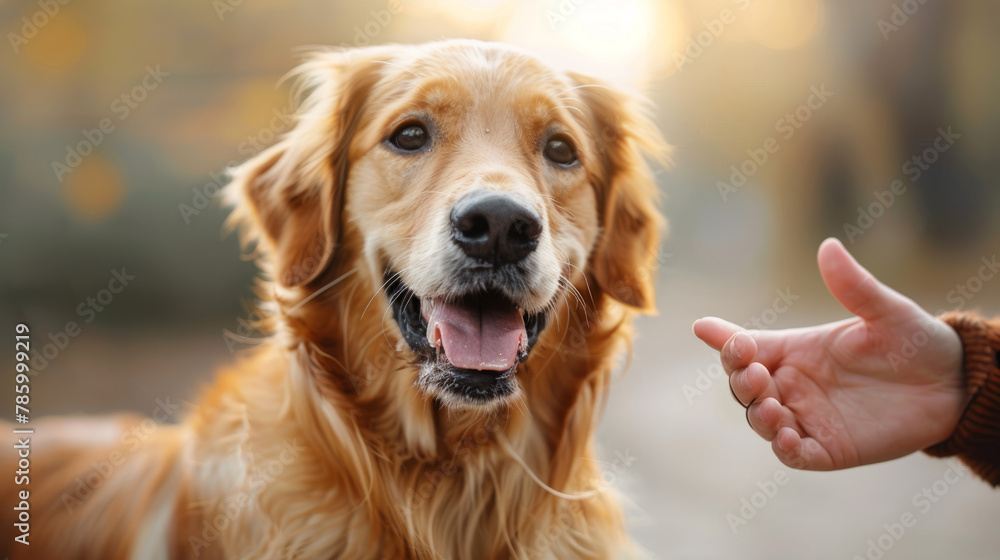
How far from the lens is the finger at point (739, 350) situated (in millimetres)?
1118

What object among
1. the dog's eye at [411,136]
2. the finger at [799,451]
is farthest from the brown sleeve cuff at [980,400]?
the dog's eye at [411,136]

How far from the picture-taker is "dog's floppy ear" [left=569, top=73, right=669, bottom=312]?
1.67 meters

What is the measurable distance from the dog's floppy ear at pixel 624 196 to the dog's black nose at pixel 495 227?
18.4 inches

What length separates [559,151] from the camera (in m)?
1.57

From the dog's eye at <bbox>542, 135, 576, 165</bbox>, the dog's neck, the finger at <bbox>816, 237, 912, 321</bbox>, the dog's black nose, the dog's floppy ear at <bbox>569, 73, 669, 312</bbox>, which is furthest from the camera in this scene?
the dog's floppy ear at <bbox>569, 73, 669, 312</bbox>

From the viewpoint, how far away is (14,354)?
1.85 metres

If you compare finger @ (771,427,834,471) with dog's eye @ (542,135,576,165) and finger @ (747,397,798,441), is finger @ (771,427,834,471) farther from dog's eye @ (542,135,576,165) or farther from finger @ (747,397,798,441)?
dog's eye @ (542,135,576,165)

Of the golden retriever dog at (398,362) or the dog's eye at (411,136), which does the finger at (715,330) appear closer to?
the golden retriever dog at (398,362)

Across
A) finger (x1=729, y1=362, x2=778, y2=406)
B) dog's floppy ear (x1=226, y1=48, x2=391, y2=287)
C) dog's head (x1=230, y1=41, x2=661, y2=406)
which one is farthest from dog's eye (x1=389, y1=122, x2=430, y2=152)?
finger (x1=729, y1=362, x2=778, y2=406)

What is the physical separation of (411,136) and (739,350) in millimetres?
931

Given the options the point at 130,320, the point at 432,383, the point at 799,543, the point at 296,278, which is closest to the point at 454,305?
the point at 432,383

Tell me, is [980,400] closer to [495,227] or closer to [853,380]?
[853,380]

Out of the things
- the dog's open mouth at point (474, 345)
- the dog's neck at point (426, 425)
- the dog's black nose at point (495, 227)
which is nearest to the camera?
the dog's black nose at point (495, 227)

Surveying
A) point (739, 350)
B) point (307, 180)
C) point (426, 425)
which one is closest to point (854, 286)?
point (739, 350)
